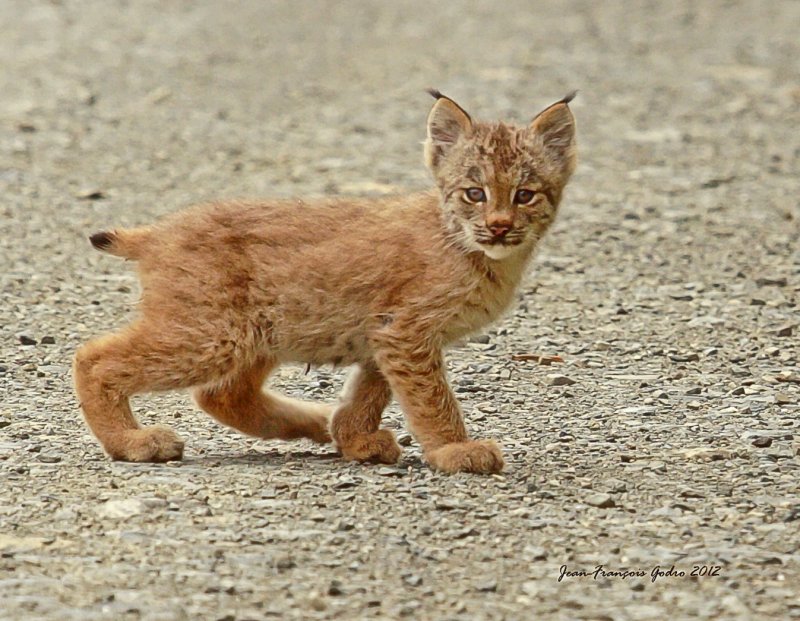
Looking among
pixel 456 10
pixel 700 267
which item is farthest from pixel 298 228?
pixel 456 10

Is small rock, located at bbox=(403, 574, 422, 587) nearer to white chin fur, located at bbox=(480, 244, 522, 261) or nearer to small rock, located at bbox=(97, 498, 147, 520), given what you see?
small rock, located at bbox=(97, 498, 147, 520)

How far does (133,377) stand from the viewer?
6.20m

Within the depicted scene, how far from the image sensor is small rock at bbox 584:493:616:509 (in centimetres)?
577

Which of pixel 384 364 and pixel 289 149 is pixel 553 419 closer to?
pixel 384 364

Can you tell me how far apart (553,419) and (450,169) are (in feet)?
4.06

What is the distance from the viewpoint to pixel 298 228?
6.51 metres

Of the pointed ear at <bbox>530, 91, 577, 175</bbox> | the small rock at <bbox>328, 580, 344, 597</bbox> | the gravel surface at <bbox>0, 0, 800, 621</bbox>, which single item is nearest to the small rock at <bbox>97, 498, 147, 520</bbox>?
the gravel surface at <bbox>0, 0, 800, 621</bbox>

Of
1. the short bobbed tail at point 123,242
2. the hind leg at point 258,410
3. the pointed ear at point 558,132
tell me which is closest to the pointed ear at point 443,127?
the pointed ear at point 558,132

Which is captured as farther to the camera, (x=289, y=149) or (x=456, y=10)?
(x=456, y=10)

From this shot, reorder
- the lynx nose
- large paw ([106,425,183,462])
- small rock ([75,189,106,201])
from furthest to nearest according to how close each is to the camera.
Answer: small rock ([75,189,106,201]) → the lynx nose → large paw ([106,425,183,462])

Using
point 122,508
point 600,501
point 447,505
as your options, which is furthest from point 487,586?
point 122,508

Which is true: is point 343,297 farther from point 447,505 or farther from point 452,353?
point 452,353

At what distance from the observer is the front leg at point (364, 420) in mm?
6371

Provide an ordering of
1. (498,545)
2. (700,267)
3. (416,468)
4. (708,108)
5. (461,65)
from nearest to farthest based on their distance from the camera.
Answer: (498,545)
(416,468)
(700,267)
(708,108)
(461,65)
